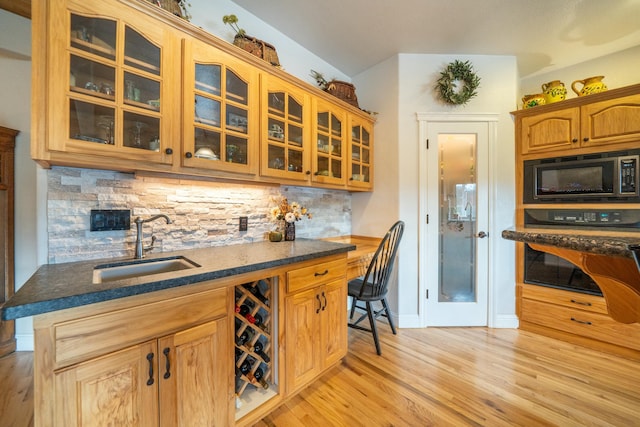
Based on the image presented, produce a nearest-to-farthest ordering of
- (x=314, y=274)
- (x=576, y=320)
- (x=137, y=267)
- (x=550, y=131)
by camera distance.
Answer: (x=137, y=267) → (x=314, y=274) → (x=576, y=320) → (x=550, y=131)

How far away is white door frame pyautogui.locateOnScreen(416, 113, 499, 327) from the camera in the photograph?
2520 millimetres

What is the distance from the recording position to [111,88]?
1.20 m

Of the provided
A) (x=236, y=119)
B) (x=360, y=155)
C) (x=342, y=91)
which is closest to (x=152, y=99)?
(x=236, y=119)

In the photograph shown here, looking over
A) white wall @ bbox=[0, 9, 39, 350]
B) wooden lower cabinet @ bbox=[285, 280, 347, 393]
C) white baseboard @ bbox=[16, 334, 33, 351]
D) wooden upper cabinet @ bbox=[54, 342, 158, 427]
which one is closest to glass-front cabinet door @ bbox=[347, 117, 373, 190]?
wooden lower cabinet @ bbox=[285, 280, 347, 393]

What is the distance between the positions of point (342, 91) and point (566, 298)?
9.74 ft

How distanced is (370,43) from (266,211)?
6.51 feet

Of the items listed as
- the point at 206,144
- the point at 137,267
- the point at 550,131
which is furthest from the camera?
the point at 550,131

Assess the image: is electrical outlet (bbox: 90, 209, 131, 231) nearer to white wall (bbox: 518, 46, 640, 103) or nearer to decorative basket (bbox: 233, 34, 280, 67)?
decorative basket (bbox: 233, 34, 280, 67)

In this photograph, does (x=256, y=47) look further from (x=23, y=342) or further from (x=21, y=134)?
(x=23, y=342)

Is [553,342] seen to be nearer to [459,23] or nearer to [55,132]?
[459,23]

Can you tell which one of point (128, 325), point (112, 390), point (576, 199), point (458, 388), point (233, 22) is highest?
point (233, 22)

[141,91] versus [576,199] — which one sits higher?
[141,91]

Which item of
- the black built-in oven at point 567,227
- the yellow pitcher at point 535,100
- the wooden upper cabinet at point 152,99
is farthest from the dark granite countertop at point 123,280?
the yellow pitcher at point 535,100

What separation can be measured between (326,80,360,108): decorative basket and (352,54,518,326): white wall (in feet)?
1.50
